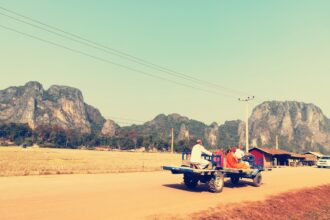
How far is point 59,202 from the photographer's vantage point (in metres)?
9.99

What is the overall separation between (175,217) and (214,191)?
546 cm

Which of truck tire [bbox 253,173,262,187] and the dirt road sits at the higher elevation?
truck tire [bbox 253,173,262,187]

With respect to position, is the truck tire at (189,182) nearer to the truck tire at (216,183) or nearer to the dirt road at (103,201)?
the dirt road at (103,201)

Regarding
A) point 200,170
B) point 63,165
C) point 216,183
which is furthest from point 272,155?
point 200,170

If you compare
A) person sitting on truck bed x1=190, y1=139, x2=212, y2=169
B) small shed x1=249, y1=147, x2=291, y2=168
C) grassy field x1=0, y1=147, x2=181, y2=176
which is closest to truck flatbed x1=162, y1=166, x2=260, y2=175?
person sitting on truck bed x1=190, y1=139, x2=212, y2=169

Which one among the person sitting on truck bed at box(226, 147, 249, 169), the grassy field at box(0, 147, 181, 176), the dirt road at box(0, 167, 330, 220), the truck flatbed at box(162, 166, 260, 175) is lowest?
the dirt road at box(0, 167, 330, 220)

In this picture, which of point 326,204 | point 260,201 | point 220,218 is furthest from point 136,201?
point 326,204

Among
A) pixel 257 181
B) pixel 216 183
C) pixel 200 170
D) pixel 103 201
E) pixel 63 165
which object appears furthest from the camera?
pixel 63 165

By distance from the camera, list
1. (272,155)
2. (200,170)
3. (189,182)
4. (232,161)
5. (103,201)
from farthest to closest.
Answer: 1. (272,155)
2. (232,161)
3. (189,182)
4. (200,170)
5. (103,201)

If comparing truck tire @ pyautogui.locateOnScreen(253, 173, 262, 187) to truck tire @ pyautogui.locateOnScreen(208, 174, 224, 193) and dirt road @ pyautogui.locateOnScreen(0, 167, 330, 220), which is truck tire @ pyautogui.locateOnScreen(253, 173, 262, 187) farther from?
truck tire @ pyautogui.locateOnScreen(208, 174, 224, 193)

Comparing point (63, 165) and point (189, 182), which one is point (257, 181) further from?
point (63, 165)

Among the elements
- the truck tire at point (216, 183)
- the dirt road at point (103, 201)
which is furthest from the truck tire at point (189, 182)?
the truck tire at point (216, 183)

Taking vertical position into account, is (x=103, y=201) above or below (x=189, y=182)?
below

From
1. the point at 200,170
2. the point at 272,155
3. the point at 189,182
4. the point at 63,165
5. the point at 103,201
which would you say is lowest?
the point at 103,201
